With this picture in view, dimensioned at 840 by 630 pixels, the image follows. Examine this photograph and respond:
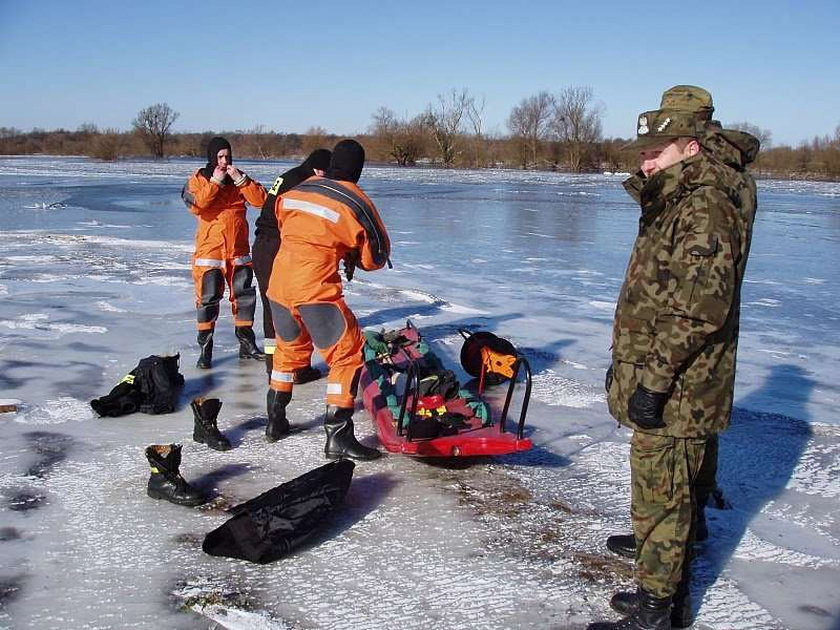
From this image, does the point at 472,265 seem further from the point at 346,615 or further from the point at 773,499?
the point at 346,615

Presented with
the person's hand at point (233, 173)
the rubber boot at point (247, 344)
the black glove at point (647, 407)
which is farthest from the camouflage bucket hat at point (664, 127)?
the rubber boot at point (247, 344)

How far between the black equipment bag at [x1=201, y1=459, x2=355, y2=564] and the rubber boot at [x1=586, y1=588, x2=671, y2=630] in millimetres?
1147

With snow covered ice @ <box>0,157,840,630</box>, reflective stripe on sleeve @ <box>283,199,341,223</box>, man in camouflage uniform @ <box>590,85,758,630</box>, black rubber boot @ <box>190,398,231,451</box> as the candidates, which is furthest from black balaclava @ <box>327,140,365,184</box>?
man in camouflage uniform @ <box>590,85,758,630</box>

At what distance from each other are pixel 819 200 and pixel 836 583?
27211mm

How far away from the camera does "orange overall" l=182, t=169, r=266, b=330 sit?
5574 mm

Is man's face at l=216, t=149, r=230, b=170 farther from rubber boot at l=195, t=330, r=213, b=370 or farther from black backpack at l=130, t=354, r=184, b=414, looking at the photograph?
black backpack at l=130, t=354, r=184, b=414

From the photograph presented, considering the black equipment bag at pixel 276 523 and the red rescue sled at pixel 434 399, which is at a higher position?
the red rescue sled at pixel 434 399

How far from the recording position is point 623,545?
315cm

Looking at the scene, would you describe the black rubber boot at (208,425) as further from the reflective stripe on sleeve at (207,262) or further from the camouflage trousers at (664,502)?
the camouflage trousers at (664,502)

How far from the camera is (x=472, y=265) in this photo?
11.0m

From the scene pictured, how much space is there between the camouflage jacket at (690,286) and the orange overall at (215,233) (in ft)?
12.1

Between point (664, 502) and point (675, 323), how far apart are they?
1.97ft

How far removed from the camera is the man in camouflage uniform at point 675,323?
235 centimetres

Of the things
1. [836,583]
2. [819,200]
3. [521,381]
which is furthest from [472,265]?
[819,200]
